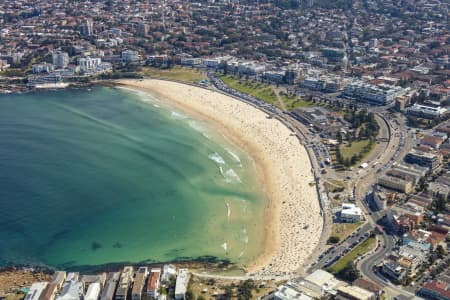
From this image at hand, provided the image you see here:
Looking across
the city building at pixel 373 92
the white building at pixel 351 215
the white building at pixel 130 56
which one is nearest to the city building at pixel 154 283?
A: the white building at pixel 351 215

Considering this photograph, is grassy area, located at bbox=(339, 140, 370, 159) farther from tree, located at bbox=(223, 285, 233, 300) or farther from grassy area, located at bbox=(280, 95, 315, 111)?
tree, located at bbox=(223, 285, 233, 300)

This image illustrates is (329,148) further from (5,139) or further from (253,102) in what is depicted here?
(5,139)

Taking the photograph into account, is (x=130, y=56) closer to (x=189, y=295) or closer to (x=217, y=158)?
(x=217, y=158)

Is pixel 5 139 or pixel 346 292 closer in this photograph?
pixel 346 292

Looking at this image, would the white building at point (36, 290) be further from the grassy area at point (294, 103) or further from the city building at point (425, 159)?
the grassy area at point (294, 103)

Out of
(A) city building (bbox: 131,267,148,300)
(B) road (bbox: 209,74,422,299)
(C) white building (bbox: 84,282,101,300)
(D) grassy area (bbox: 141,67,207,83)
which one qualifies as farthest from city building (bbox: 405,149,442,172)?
(D) grassy area (bbox: 141,67,207,83)

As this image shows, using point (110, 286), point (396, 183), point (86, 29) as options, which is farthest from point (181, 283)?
point (86, 29)

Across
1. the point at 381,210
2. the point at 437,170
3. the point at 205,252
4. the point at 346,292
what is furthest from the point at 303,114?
the point at 346,292
